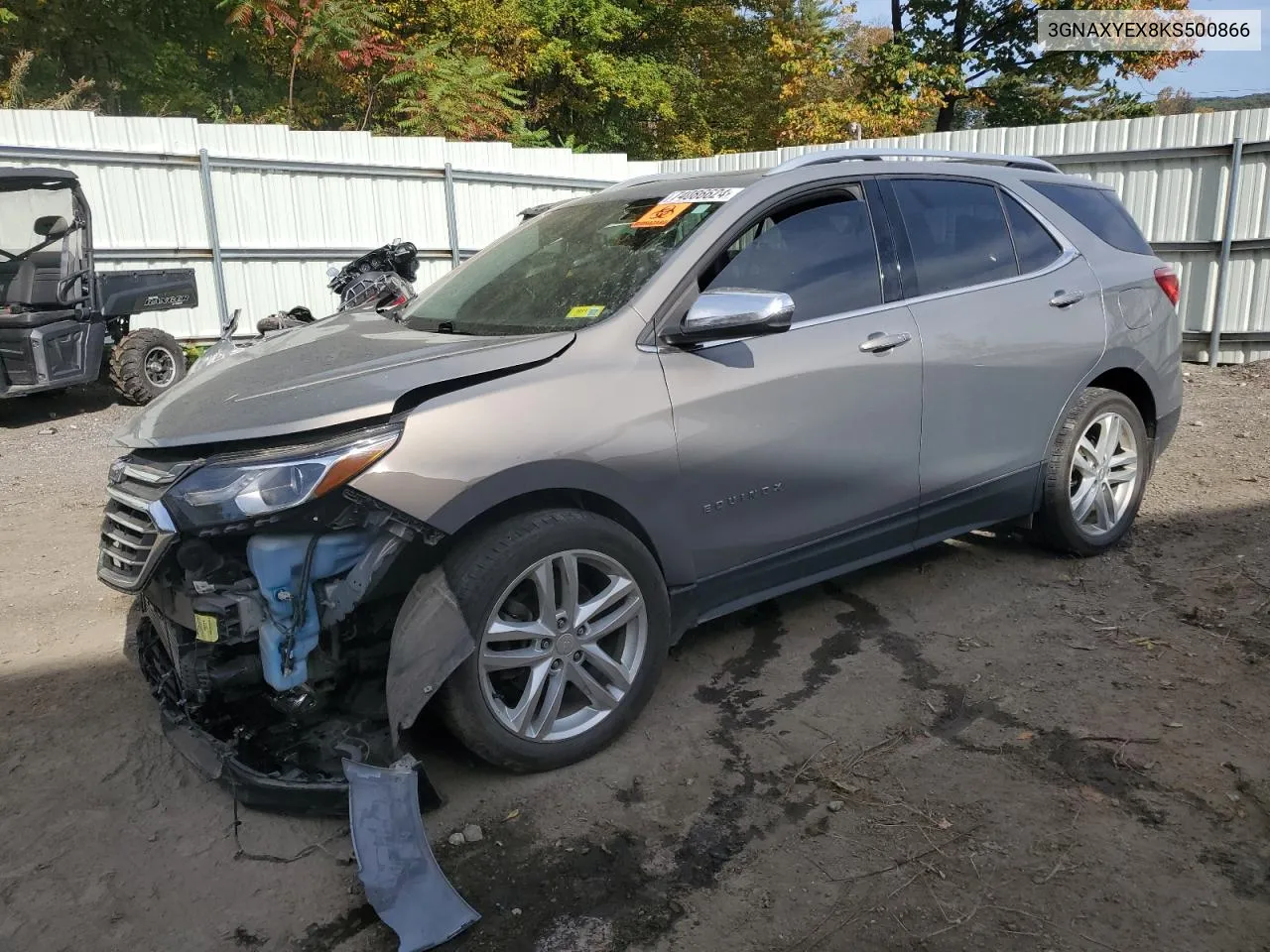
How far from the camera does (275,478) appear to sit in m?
2.61

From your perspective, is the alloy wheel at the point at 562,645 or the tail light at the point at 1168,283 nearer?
the alloy wheel at the point at 562,645

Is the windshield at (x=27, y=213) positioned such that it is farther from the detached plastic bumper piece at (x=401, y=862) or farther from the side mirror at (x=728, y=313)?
the detached plastic bumper piece at (x=401, y=862)

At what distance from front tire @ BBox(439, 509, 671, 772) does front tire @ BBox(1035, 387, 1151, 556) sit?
2.29 m

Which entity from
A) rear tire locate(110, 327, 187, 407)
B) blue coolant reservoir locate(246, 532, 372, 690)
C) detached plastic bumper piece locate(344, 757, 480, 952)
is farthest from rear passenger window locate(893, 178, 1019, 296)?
rear tire locate(110, 327, 187, 407)

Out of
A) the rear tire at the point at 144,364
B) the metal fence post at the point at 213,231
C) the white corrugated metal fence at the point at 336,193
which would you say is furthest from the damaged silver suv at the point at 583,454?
the metal fence post at the point at 213,231

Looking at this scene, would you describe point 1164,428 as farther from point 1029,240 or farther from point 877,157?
point 877,157

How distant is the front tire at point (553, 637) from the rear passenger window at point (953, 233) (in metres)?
1.74

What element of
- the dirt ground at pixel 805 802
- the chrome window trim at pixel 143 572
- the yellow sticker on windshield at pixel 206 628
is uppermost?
the chrome window trim at pixel 143 572

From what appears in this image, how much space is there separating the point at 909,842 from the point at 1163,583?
2557mm

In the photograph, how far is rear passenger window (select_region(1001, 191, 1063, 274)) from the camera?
4352mm

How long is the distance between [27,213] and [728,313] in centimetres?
887

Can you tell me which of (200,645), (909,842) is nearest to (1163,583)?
(909,842)

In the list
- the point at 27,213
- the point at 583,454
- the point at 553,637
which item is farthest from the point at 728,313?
the point at 27,213

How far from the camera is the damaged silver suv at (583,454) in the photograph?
2676 mm
